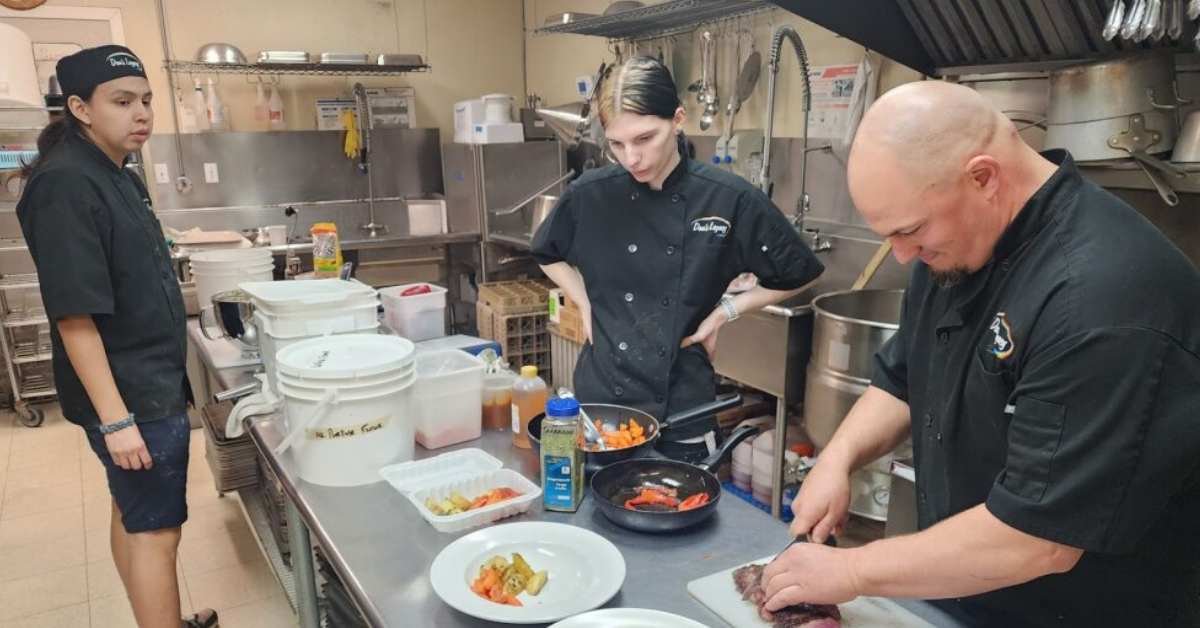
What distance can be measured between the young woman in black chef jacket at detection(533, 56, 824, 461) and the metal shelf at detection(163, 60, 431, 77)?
397 cm

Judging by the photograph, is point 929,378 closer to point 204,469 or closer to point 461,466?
point 461,466

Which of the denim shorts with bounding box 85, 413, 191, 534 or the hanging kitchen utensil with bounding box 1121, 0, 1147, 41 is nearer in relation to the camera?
the hanging kitchen utensil with bounding box 1121, 0, 1147, 41

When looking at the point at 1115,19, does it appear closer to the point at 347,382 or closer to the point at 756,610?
the point at 756,610

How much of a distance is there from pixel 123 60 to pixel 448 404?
119 cm

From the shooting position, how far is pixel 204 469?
12.5 feet

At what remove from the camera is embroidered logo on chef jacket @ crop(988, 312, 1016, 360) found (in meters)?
0.97

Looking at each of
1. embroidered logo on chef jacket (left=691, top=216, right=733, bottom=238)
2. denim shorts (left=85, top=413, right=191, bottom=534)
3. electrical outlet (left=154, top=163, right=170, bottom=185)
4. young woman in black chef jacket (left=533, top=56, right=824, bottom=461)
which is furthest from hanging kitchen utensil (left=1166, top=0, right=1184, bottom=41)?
electrical outlet (left=154, top=163, right=170, bottom=185)

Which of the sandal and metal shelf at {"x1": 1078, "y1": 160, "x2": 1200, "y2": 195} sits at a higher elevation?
metal shelf at {"x1": 1078, "y1": 160, "x2": 1200, "y2": 195}

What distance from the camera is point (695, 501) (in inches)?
53.6

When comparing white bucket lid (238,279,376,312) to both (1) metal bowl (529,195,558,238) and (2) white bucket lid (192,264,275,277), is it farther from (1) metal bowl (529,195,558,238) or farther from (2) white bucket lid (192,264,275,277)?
(1) metal bowl (529,195,558,238)

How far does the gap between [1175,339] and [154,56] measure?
5.82m

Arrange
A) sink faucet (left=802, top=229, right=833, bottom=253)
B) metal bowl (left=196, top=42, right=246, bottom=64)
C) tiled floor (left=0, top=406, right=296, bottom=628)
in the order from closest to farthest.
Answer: tiled floor (left=0, top=406, right=296, bottom=628)
sink faucet (left=802, top=229, right=833, bottom=253)
metal bowl (left=196, top=42, right=246, bottom=64)

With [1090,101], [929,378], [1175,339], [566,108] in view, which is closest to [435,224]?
[566,108]

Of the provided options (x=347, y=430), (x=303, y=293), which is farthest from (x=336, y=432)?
(x=303, y=293)
